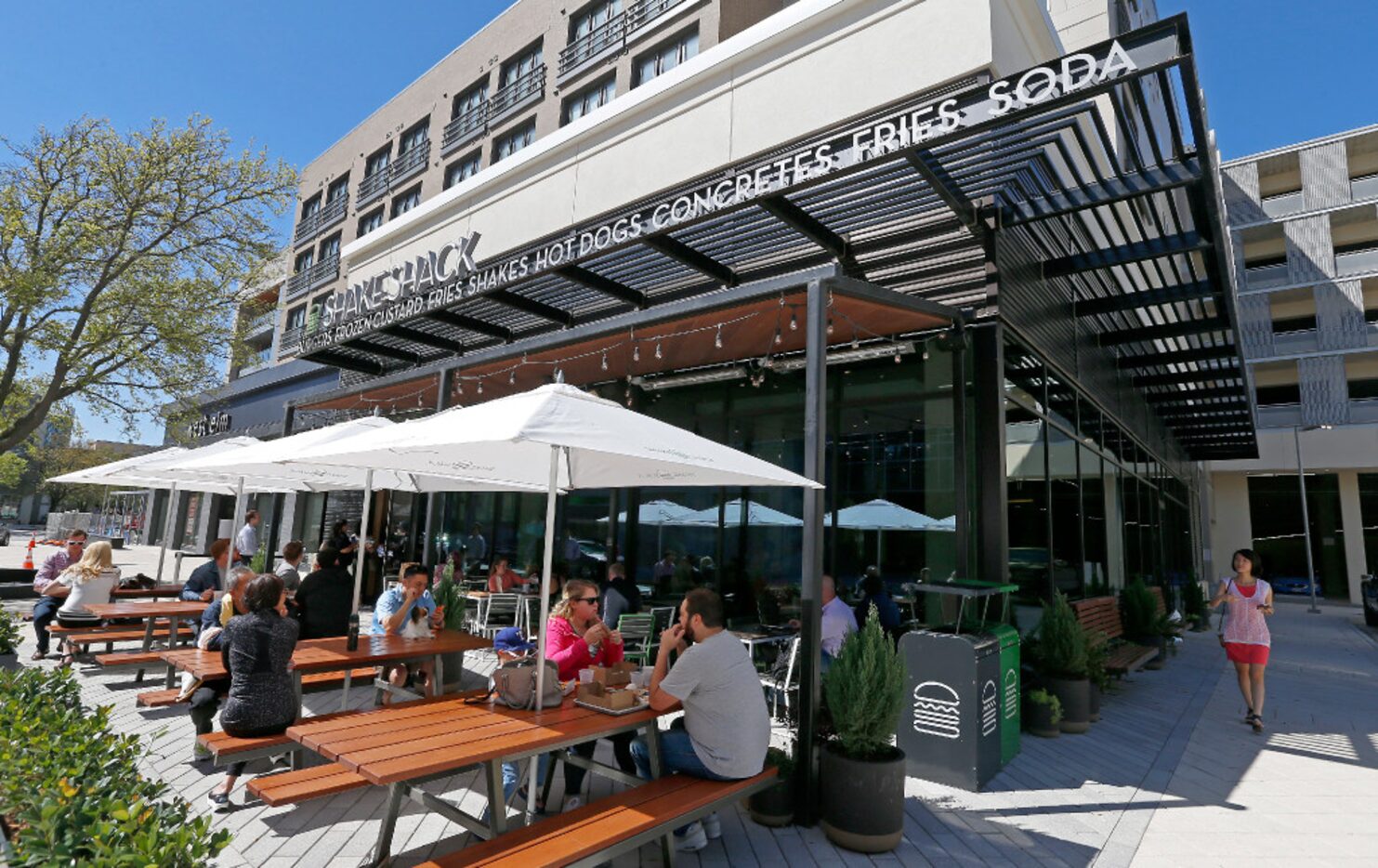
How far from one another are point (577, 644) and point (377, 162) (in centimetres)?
2921

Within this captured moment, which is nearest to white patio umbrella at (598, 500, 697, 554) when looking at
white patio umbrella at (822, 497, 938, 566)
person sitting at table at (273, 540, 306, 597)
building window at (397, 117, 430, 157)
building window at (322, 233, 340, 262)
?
white patio umbrella at (822, 497, 938, 566)

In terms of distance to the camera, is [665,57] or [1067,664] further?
[665,57]

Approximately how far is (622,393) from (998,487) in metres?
6.52

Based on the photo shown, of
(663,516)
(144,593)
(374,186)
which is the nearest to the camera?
(144,593)

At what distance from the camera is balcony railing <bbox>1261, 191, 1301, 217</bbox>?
103ft

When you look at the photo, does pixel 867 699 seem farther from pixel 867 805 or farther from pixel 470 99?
pixel 470 99

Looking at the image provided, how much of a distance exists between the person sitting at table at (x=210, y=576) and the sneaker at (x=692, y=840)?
683 cm

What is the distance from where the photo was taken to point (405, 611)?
6.57 metres

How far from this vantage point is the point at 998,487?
7258 millimetres

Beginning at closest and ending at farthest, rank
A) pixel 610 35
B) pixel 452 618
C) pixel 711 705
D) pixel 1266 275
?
pixel 711 705, pixel 452 618, pixel 610 35, pixel 1266 275

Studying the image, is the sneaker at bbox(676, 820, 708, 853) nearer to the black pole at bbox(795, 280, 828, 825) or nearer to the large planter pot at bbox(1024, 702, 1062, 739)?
the black pole at bbox(795, 280, 828, 825)

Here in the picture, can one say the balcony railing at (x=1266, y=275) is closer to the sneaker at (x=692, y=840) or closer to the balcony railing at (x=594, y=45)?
the balcony railing at (x=594, y=45)

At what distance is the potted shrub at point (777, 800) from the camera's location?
433 cm

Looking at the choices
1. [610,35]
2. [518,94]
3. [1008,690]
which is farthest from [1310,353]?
[1008,690]
